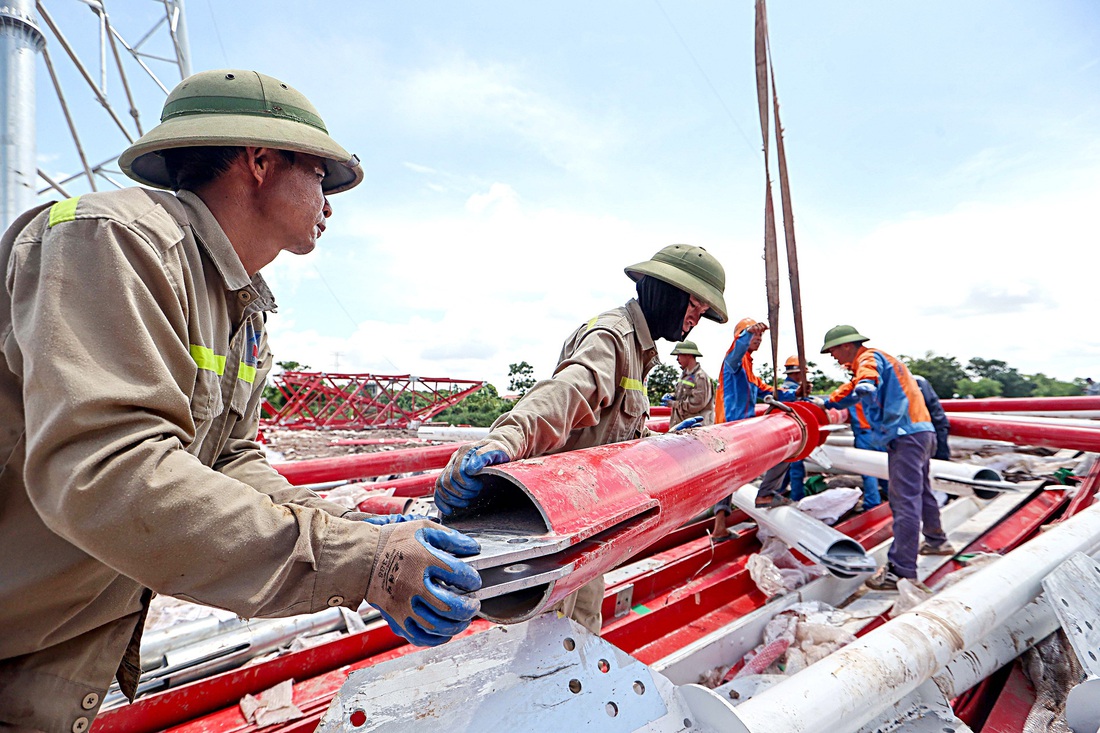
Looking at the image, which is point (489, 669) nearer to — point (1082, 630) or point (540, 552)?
point (540, 552)

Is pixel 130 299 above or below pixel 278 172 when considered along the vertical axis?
below

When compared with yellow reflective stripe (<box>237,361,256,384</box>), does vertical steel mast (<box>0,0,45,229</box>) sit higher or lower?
higher

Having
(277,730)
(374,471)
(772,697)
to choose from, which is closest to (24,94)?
(374,471)

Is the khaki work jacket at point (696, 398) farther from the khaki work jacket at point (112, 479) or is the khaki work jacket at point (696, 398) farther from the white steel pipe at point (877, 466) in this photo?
the khaki work jacket at point (112, 479)

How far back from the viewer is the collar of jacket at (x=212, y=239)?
1128 mm

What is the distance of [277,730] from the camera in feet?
6.08

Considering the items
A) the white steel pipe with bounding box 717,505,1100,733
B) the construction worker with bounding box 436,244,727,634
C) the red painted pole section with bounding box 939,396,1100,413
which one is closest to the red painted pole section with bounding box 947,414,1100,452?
the white steel pipe with bounding box 717,505,1100,733

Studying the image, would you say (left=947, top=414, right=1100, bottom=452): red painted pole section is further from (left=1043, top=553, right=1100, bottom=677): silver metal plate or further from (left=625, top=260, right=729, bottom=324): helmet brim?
(left=625, top=260, right=729, bottom=324): helmet brim

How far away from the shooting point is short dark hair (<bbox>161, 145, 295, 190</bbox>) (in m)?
1.22

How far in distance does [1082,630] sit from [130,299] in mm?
2897

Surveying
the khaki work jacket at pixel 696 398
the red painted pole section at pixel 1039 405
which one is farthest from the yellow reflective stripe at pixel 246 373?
the red painted pole section at pixel 1039 405

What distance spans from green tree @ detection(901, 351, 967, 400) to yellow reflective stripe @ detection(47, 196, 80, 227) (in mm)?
18028

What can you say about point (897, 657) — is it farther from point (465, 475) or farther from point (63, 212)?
point (63, 212)

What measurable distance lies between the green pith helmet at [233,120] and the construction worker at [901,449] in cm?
401
